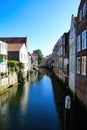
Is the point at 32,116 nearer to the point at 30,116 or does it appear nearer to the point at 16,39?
the point at 30,116

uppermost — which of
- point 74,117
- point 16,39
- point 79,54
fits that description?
point 16,39

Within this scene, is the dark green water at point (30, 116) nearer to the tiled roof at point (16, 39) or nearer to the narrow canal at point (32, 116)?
the narrow canal at point (32, 116)

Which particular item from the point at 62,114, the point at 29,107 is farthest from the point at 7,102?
the point at 62,114

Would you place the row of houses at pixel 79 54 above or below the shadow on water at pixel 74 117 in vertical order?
above

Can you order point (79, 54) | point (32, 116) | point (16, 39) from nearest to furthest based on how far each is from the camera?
1. point (32, 116)
2. point (79, 54)
3. point (16, 39)

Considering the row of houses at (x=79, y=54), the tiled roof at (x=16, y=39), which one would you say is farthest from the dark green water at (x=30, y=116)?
the tiled roof at (x=16, y=39)

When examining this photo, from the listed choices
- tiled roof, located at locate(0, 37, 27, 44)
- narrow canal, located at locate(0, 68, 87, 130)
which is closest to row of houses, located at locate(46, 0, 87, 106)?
narrow canal, located at locate(0, 68, 87, 130)

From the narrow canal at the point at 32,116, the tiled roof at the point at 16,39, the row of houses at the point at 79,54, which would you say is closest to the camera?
the narrow canal at the point at 32,116

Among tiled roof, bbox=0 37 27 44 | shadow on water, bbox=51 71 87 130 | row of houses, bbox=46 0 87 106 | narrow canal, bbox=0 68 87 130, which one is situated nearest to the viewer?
shadow on water, bbox=51 71 87 130

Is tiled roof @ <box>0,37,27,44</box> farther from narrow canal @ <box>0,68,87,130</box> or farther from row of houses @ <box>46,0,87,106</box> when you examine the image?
narrow canal @ <box>0,68,87,130</box>

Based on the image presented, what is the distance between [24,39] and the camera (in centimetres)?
9112

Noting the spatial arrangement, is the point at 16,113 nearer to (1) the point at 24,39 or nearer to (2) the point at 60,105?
(2) the point at 60,105

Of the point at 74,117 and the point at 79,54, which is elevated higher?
the point at 79,54

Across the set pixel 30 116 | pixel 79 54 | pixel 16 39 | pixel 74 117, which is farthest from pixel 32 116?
pixel 16 39
